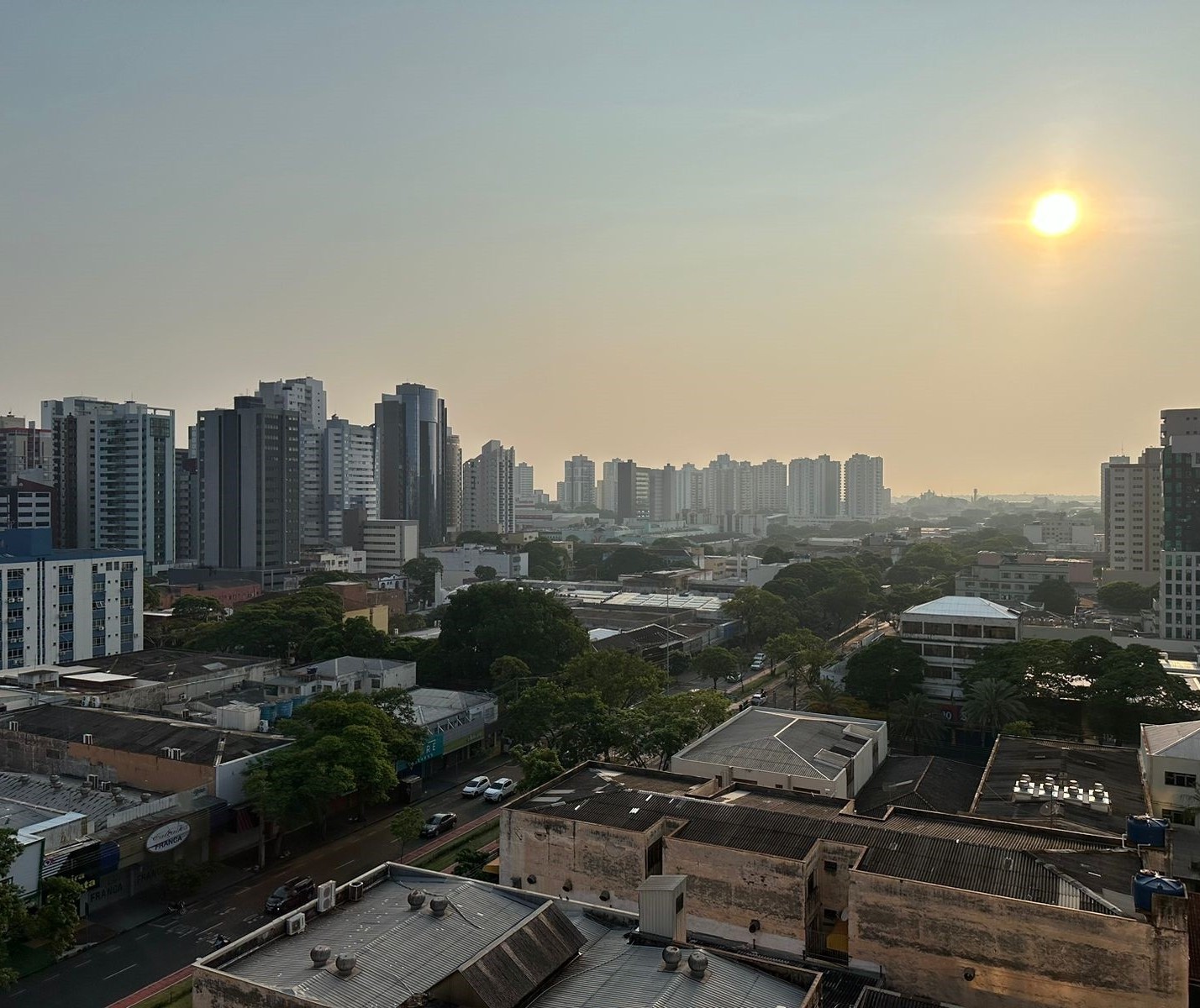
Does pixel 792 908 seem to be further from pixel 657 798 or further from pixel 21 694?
pixel 21 694

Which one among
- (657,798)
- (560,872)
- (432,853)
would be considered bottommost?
(432,853)

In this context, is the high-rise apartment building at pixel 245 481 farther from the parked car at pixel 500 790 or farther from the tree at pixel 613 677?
the parked car at pixel 500 790

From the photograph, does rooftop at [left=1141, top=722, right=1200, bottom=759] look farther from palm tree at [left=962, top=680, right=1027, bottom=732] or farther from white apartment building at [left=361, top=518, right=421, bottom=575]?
white apartment building at [left=361, top=518, right=421, bottom=575]

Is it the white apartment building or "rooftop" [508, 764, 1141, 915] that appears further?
the white apartment building

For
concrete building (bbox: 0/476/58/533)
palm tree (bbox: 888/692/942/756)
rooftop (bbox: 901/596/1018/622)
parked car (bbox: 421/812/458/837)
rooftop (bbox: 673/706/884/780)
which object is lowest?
parked car (bbox: 421/812/458/837)

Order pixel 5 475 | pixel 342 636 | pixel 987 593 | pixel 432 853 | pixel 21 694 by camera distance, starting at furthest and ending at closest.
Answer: pixel 5 475 < pixel 987 593 < pixel 342 636 < pixel 21 694 < pixel 432 853

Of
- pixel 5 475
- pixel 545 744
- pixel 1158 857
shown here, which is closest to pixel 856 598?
pixel 545 744

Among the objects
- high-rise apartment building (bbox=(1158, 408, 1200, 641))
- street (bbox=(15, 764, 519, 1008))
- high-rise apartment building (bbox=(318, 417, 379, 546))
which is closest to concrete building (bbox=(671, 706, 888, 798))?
street (bbox=(15, 764, 519, 1008))
